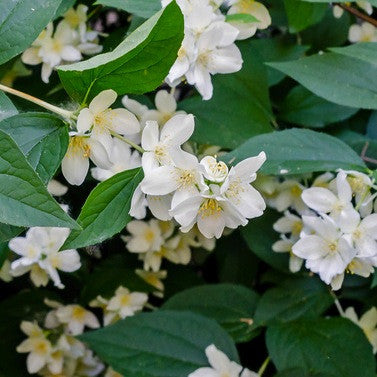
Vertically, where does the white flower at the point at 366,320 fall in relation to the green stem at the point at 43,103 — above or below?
below

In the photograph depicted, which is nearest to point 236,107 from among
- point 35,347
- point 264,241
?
point 264,241

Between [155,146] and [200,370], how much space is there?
17.9 inches

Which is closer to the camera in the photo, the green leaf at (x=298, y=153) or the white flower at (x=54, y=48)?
the green leaf at (x=298, y=153)

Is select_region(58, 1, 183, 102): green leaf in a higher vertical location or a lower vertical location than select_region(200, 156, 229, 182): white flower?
higher

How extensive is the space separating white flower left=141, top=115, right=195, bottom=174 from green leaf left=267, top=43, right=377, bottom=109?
0.26m

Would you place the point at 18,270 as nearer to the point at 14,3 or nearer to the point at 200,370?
the point at 200,370

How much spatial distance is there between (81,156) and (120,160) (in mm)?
182

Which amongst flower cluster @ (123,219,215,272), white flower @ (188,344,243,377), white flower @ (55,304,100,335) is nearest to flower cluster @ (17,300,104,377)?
white flower @ (55,304,100,335)

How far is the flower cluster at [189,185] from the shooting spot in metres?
0.78

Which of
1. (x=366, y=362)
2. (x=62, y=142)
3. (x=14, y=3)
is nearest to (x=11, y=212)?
(x=62, y=142)

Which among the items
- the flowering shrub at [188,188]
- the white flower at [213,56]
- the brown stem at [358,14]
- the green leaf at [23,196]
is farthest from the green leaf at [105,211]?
the brown stem at [358,14]

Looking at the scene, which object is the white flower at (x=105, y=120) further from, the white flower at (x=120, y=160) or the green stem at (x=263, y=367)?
the green stem at (x=263, y=367)

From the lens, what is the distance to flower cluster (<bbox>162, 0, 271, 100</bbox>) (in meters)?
0.94

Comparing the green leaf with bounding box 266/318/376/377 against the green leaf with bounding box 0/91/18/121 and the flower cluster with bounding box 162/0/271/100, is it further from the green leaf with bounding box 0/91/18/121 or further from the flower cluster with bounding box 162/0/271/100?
the green leaf with bounding box 0/91/18/121
